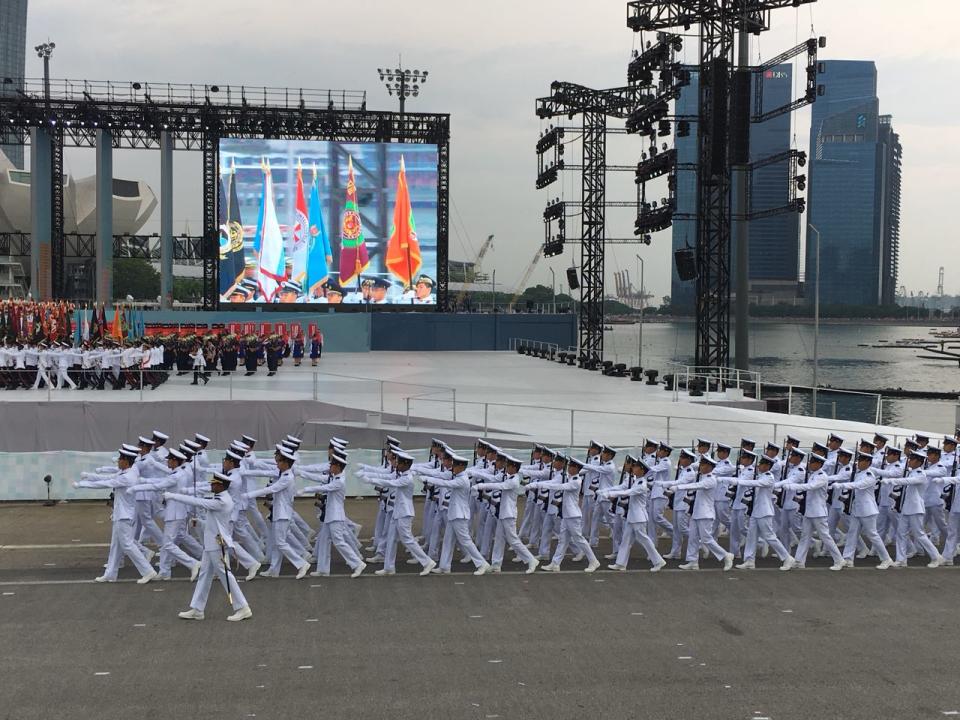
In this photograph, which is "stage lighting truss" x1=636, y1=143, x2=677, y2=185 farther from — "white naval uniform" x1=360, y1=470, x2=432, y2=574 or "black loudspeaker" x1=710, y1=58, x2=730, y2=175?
"white naval uniform" x1=360, y1=470, x2=432, y2=574

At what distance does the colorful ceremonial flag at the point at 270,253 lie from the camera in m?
48.2

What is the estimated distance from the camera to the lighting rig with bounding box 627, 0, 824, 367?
30812mm

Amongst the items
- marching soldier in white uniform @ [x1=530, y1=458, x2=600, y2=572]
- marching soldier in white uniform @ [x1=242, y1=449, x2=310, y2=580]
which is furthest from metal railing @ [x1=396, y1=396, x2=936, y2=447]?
marching soldier in white uniform @ [x1=242, y1=449, x2=310, y2=580]

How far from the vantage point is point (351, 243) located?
49125 mm

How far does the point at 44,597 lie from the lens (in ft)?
40.0

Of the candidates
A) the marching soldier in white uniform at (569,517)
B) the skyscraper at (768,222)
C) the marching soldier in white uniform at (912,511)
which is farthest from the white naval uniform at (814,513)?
the skyscraper at (768,222)

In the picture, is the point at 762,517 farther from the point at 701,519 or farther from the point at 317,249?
the point at 317,249

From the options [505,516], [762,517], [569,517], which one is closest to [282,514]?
[505,516]

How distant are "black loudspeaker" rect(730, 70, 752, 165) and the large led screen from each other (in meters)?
20.8

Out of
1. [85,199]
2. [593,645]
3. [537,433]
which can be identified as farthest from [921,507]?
[85,199]

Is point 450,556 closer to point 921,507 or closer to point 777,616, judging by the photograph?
point 777,616

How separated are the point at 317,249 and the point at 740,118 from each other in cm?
2360

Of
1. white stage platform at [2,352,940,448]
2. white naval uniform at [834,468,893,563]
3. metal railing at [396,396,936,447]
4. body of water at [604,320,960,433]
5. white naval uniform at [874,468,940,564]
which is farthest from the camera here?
body of water at [604,320,960,433]

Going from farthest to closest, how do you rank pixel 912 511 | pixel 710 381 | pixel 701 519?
1. pixel 710 381
2. pixel 912 511
3. pixel 701 519
